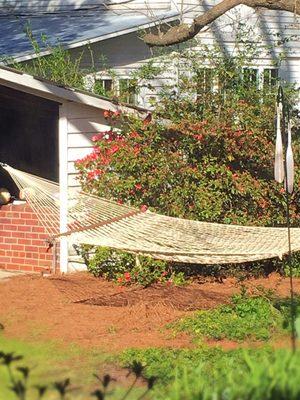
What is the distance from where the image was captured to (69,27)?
14727 millimetres

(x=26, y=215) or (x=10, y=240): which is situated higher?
(x=26, y=215)

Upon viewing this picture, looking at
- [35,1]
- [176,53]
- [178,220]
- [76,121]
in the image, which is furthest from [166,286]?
[35,1]

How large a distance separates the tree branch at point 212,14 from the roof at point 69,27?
437 centimetres

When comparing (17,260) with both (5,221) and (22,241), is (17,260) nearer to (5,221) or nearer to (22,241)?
(22,241)

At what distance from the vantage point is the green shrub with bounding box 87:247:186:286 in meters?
9.41

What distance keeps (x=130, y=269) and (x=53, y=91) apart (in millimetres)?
2075

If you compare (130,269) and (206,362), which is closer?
(206,362)

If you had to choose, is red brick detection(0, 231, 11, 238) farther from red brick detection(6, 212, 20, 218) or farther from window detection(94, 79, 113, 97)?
window detection(94, 79, 113, 97)

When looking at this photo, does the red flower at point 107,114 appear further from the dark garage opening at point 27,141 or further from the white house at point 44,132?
the dark garage opening at point 27,141

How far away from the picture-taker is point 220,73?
33.8ft

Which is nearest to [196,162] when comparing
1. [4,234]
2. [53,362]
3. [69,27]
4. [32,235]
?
[32,235]

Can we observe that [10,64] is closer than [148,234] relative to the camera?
No

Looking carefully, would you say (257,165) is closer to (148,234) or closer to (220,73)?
(220,73)

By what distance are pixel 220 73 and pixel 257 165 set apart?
1.20 meters
